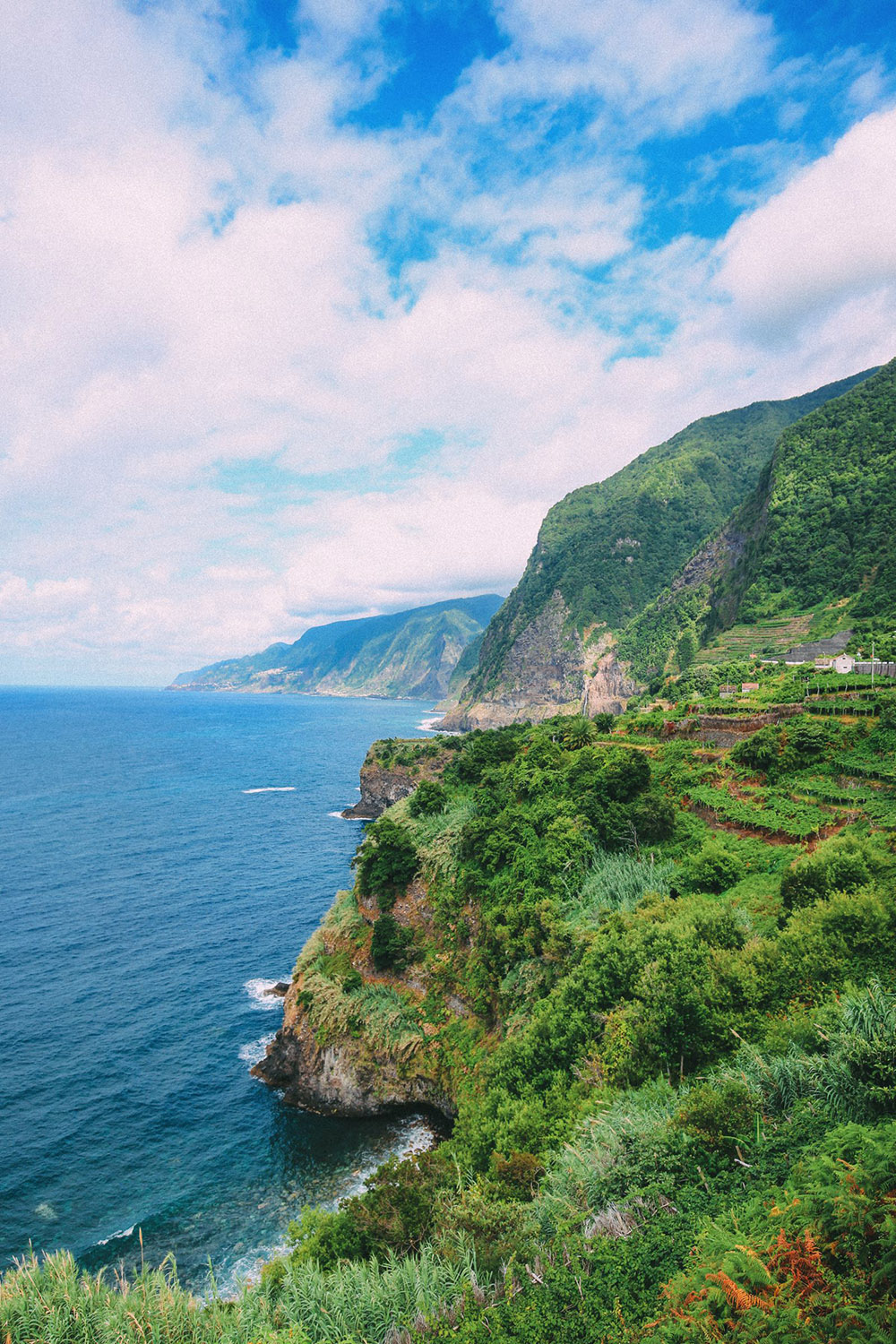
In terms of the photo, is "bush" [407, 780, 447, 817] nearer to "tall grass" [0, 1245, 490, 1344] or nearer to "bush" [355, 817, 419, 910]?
"bush" [355, 817, 419, 910]

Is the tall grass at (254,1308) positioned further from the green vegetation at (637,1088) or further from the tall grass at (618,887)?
the tall grass at (618,887)

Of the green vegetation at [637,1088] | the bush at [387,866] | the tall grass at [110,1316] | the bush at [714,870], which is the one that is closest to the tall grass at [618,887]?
the green vegetation at [637,1088]

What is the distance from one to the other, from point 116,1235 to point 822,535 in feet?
416

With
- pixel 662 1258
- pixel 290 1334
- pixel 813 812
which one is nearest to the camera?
pixel 662 1258

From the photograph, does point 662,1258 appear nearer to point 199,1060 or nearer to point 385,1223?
point 385,1223

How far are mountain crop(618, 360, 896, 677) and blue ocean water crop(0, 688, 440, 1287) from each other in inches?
3072

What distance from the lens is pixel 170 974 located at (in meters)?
47.7

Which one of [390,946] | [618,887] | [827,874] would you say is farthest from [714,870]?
[390,946]

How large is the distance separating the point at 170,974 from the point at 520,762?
32456mm

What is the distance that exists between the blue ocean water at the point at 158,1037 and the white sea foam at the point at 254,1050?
18 cm

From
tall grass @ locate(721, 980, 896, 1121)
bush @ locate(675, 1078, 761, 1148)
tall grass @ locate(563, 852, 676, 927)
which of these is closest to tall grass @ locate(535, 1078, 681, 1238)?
bush @ locate(675, 1078, 761, 1148)

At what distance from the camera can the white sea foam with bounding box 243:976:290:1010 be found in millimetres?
45188

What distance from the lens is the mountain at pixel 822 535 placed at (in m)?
94.9

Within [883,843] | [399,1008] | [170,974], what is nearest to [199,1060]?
[170,974]
